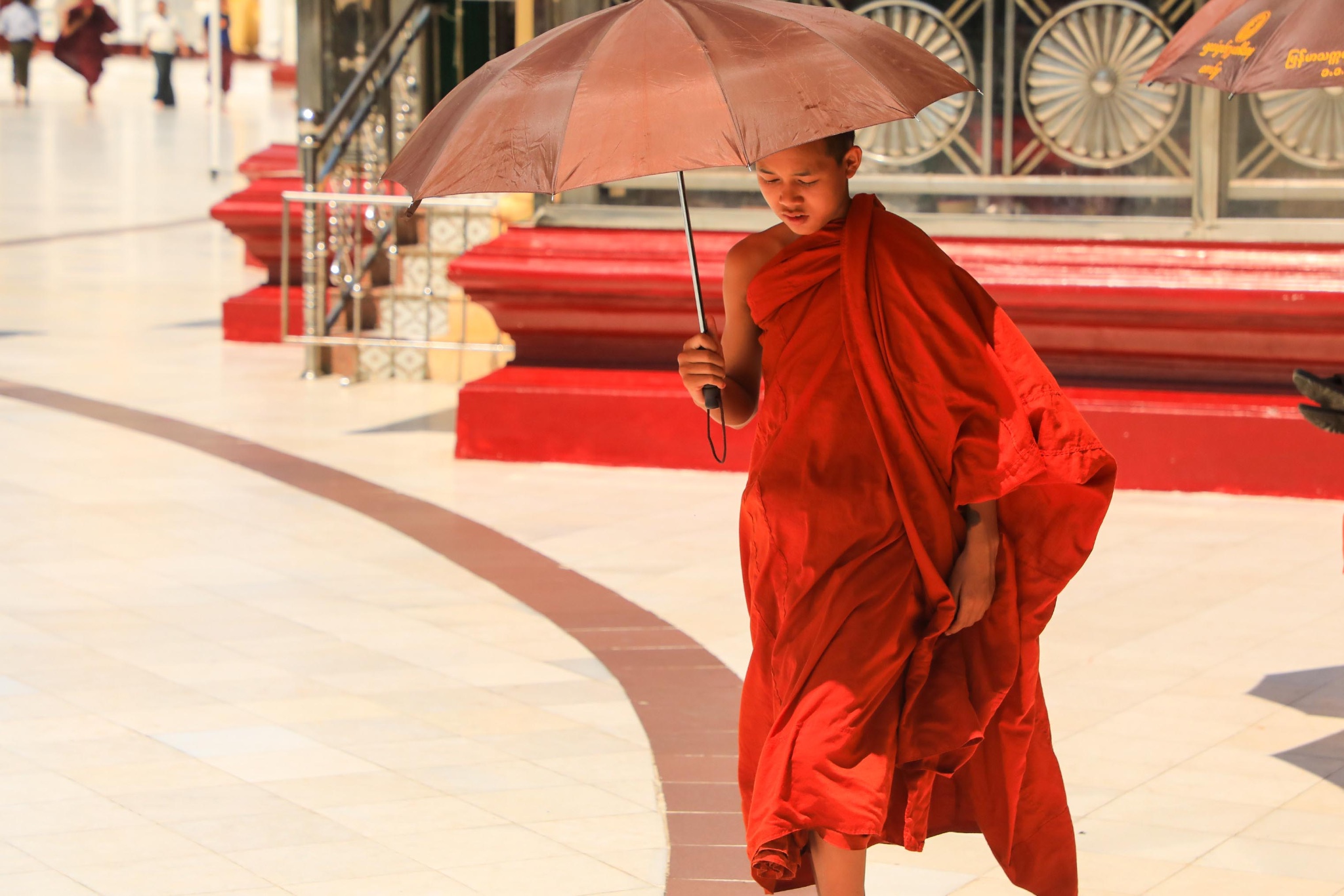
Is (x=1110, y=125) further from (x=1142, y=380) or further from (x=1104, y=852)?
(x=1104, y=852)

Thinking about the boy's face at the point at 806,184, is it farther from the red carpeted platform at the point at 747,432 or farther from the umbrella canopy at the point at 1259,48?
the red carpeted platform at the point at 747,432

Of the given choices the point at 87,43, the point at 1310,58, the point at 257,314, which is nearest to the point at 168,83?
the point at 87,43

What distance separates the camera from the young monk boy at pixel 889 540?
9.48 feet

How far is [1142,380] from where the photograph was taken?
7.06 meters

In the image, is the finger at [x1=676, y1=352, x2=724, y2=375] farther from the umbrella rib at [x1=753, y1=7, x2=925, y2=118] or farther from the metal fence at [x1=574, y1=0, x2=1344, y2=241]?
the metal fence at [x1=574, y1=0, x2=1344, y2=241]

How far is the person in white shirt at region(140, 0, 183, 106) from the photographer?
32.6m

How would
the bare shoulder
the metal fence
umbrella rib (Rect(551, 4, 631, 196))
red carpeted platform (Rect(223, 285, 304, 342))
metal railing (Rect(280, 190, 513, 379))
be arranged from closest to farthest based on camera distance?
umbrella rib (Rect(551, 4, 631, 196)) < the bare shoulder < the metal fence < metal railing (Rect(280, 190, 513, 379)) < red carpeted platform (Rect(223, 285, 304, 342))

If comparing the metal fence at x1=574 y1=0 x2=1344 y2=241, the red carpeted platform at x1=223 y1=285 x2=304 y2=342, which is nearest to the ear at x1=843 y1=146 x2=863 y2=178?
the metal fence at x1=574 y1=0 x2=1344 y2=241

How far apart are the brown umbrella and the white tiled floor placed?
1231mm

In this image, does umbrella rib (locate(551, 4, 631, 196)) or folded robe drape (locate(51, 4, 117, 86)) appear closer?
umbrella rib (locate(551, 4, 631, 196))

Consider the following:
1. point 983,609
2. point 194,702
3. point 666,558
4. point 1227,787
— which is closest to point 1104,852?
point 1227,787

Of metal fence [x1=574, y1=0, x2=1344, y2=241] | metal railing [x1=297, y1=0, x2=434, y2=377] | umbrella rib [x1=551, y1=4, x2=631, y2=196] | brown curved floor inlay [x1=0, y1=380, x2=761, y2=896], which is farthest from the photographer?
metal railing [x1=297, y1=0, x2=434, y2=377]

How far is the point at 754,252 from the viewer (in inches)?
122

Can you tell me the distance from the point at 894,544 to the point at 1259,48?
2.05m
